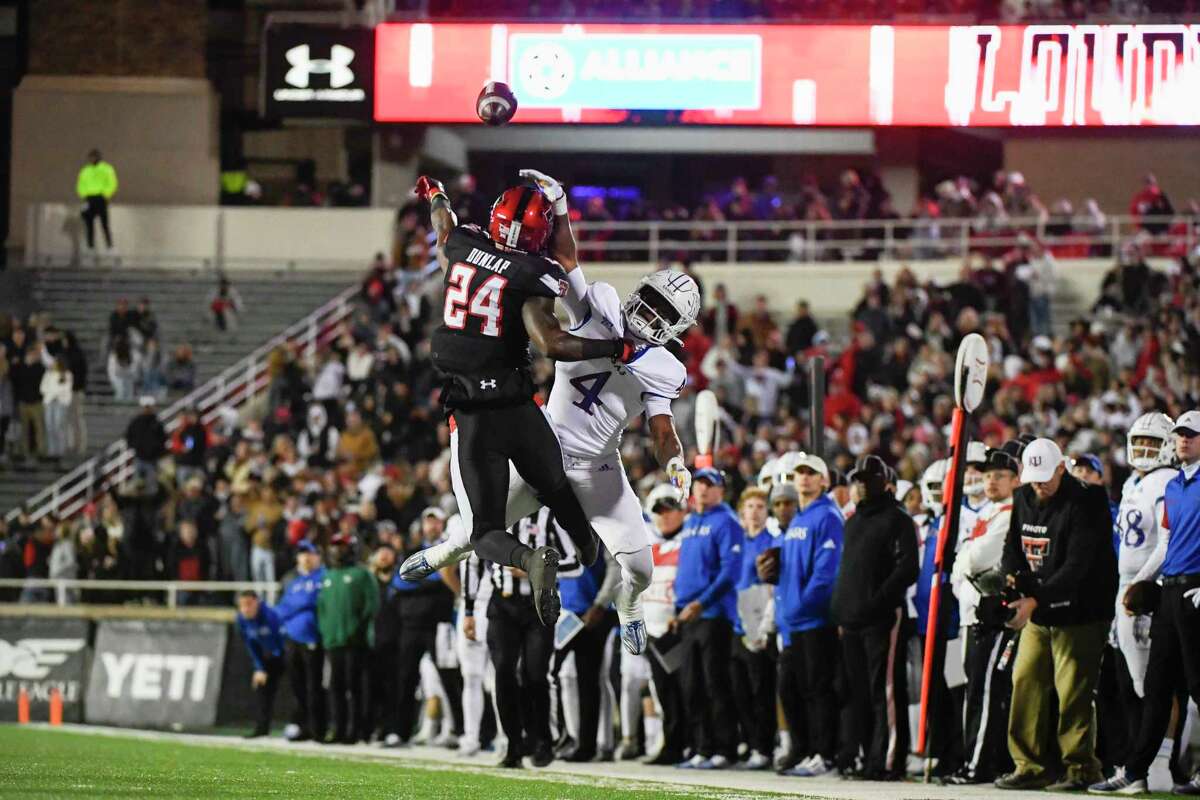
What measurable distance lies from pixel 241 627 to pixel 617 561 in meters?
8.40

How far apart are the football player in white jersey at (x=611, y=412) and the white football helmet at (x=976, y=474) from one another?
3430mm

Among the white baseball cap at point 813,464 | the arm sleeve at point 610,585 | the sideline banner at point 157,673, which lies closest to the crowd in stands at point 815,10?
the sideline banner at point 157,673

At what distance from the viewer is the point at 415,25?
2564cm

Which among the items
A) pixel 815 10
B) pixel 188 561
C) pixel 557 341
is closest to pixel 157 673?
pixel 188 561

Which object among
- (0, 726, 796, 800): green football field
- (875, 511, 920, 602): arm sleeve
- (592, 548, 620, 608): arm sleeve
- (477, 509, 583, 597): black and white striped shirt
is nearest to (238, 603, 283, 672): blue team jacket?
(0, 726, 796, 800): green football field

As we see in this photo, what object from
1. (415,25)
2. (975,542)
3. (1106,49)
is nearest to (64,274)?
(415,25)

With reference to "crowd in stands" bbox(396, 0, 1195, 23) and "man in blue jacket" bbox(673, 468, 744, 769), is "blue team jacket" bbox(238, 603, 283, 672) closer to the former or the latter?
"man in blue jacket" bbox(673, 468, 744, 769)

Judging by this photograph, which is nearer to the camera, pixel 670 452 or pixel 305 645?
pixel 670 452

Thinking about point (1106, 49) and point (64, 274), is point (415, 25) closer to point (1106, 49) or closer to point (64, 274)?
point (64, 274)

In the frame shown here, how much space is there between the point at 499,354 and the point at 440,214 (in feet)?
2.73

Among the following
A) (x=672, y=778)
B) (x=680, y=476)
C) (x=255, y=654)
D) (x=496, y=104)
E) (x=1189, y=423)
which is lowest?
(x=255, y=654)

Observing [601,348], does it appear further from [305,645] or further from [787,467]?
[305,645]

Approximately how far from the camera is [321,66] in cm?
2606

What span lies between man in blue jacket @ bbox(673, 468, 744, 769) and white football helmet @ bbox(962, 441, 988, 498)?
1602mm
